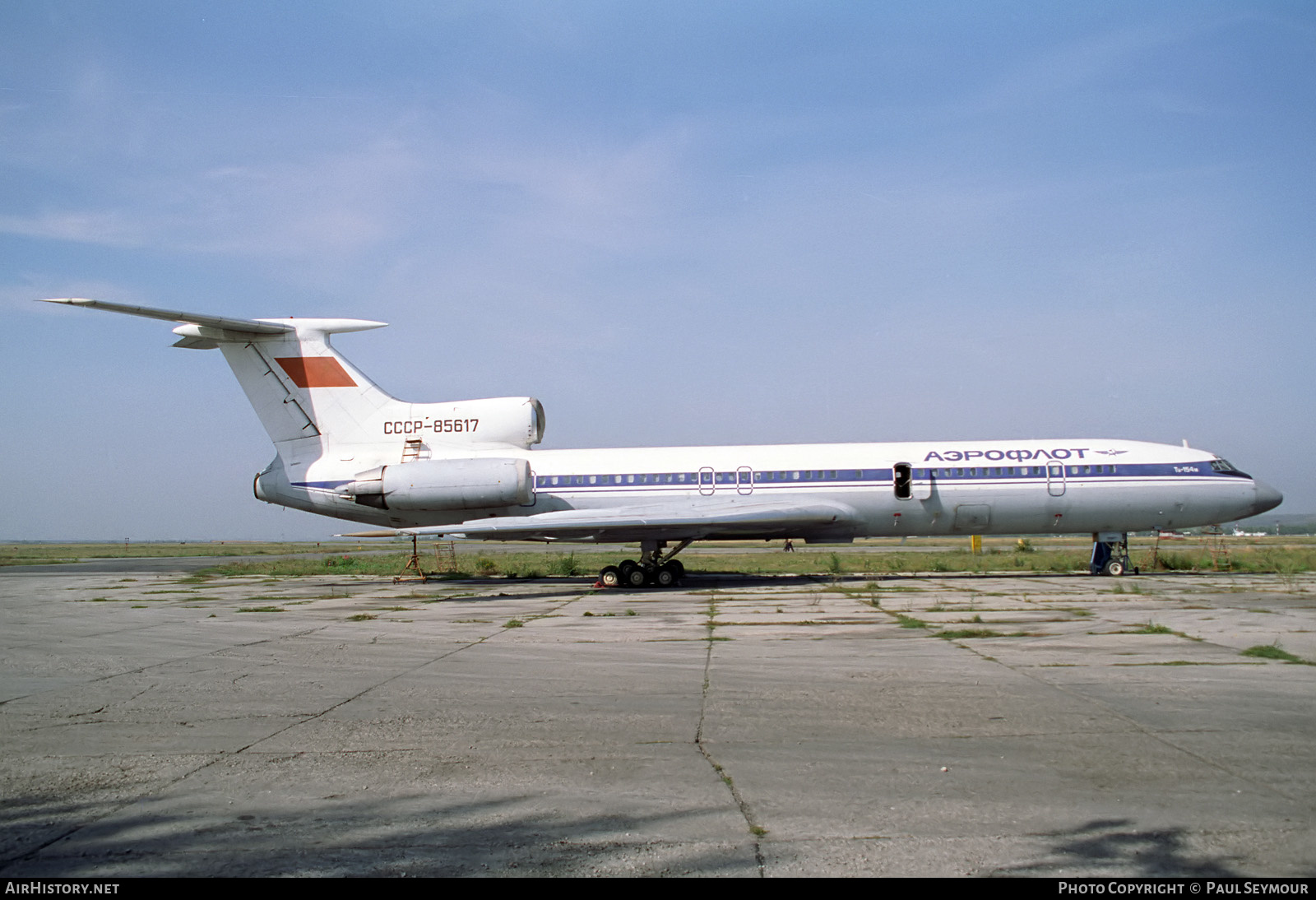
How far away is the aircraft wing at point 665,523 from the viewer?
1939 cm

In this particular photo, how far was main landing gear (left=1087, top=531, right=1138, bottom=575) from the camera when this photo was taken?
2142cm

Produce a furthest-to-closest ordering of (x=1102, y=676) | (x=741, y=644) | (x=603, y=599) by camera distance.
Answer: (x=603, y=599)
(x=741, y=644)
(x=1102, y=676)

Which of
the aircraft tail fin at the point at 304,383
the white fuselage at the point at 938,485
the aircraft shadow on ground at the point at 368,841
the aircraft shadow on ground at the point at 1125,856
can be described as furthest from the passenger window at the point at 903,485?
the aircraft shadow on ground at the point at 368,841

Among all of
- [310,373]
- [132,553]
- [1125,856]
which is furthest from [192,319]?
[132,553]

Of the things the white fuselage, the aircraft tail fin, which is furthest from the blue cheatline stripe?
the aircraft tail fin

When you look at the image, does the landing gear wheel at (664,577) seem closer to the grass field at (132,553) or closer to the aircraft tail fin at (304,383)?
the aircraft tail fin at (304,383)

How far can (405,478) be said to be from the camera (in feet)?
70.2

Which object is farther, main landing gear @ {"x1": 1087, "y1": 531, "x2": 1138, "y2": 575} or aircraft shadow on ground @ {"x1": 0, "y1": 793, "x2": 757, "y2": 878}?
main landing gear @ {"x1": 1087, "y1": 531, "x2": 1138, "y2": 575}

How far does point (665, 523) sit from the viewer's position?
19.5m

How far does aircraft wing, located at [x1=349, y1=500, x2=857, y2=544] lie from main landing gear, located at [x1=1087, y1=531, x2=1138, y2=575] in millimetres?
6349

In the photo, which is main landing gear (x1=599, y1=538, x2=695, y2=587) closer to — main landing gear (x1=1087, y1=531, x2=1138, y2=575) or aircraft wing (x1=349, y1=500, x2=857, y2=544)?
aircraft wing (x1=349, y1=500, x2=857, y2=544)

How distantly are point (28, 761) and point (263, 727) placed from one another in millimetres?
1512
